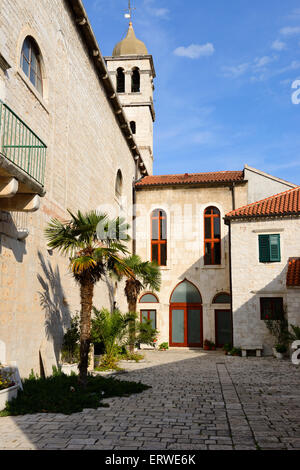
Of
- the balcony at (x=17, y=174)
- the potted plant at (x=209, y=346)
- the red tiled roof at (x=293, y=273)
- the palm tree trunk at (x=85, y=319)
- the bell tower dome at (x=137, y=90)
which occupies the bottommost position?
the potted plant at (x=209, y=346)

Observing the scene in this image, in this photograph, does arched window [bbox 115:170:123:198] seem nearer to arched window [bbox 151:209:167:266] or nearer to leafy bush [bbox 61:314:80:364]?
arched window [bbox 151:209:167:266]

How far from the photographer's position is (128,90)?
3188 cm

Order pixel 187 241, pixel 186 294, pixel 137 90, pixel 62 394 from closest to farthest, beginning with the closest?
pixel 62 394, pixel 186 294, pixel 187 241, pixel 137 90

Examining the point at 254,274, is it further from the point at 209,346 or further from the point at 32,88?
the point at 32,88

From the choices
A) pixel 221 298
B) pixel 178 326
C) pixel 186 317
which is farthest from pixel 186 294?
pixel 221 298

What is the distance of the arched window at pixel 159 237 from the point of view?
24.1 metres

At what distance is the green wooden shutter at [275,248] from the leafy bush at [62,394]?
35.9ft

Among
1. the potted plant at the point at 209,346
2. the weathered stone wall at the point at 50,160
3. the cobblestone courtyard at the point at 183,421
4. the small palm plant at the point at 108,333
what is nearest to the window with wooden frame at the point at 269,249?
the potted plant at the point at 209,346

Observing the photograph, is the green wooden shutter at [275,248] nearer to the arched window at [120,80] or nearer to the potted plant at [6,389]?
the potted plant at [6,389]

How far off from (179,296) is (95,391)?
1403 centimetres

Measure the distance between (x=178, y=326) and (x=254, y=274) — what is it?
5.63m

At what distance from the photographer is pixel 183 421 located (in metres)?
7.21

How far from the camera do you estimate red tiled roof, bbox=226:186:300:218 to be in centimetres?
1953
